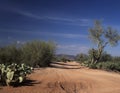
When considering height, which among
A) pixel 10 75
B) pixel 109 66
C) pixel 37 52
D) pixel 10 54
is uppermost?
pixel 37 52

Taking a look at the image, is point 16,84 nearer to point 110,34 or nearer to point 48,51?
point 48,51

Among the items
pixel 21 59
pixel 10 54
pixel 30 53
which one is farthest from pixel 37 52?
pixel 10 54

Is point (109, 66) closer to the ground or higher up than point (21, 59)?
closer to the ground

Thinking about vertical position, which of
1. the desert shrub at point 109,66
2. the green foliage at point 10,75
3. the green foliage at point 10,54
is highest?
the green foliage at point 10,54

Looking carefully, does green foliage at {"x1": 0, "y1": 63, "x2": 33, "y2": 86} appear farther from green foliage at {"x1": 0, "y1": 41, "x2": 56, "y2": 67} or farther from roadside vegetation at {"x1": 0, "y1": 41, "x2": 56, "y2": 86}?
green foliage at {"x1": 0, "y1": 41, "x2": 56, "y2": 67}

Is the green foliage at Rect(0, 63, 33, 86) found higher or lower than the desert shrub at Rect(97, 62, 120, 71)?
higher

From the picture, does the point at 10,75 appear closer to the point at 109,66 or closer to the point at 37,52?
the point at 37,52

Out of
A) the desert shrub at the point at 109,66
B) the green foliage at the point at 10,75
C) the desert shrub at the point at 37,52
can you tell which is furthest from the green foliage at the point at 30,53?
the green foliage at the point at 10,75

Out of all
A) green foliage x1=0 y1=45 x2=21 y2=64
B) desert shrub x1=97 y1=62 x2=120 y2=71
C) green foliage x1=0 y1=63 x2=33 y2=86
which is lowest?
desert shrub x1=97 y1=62 x2=120 y2=71

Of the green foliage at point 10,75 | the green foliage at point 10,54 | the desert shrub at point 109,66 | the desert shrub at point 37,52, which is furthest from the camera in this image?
the desert shrub at point 109,66

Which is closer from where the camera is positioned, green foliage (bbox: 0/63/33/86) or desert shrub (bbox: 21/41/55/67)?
green foliage (bbox: 0/63/33/86)

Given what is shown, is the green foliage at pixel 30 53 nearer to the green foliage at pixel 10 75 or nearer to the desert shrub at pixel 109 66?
the desert shrub at pixel 109 66

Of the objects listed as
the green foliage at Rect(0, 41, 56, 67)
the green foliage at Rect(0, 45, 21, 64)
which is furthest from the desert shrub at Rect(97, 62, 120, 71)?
the green foliage at Rect(0, 45, 21, 64)

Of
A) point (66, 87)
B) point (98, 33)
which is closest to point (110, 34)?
point (98, 33)
